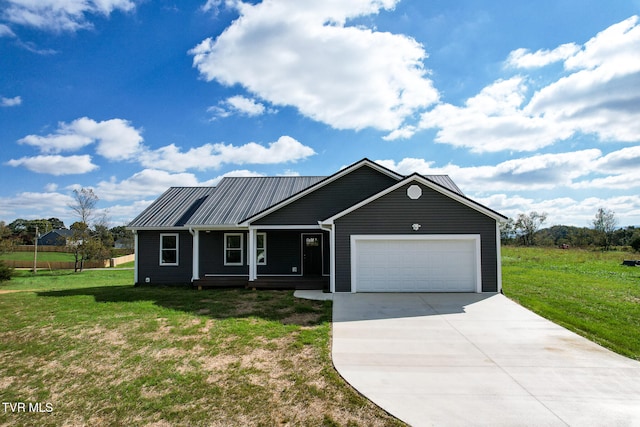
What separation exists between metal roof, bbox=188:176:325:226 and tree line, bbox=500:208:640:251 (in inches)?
1190

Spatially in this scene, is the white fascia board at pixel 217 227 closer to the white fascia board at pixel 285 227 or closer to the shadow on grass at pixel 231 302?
the white fascia board at pixel 285 227

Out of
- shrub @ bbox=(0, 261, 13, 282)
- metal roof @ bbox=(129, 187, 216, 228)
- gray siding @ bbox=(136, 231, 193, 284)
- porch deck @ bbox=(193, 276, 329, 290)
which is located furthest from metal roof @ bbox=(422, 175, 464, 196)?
shrub @ bbox=(0, 261, 13, 282)

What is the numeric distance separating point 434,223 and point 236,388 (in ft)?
30.0

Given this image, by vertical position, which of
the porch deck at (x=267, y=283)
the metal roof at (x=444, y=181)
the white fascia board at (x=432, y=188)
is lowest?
the porch deck at (x=267, y=283)

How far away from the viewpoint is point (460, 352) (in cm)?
630

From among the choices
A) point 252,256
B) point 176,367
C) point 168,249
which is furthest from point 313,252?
point 176,367

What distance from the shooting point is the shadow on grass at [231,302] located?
8.95 meters

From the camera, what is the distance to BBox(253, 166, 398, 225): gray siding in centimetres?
1392

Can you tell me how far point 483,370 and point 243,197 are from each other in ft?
44.0

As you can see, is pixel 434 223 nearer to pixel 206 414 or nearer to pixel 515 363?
pixel 515 363

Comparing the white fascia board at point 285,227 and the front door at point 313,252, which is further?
the front door at point 313,252

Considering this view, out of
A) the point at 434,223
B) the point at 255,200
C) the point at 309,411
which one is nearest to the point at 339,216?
the point at 434,223

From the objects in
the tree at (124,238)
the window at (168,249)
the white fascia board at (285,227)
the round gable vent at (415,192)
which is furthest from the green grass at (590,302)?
the tree at (124,238)

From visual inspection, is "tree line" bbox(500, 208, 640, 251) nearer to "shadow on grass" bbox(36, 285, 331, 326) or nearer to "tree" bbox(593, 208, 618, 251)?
"tree" bbox(593, 208, 618, 251)
